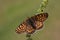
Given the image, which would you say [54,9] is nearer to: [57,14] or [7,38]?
[57,14]

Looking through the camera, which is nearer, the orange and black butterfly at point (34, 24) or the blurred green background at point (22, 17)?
the orange and black butterfly at point (34, 24)

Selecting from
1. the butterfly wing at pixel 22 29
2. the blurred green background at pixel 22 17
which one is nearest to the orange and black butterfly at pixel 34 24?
the butterfly wing at pixel 22 29

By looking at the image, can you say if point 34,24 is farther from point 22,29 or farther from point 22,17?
point 22,17

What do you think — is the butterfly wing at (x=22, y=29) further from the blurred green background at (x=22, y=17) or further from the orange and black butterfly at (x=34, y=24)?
the blurred green background at (x=22, y=17)

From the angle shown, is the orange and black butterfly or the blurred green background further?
the blurred green background

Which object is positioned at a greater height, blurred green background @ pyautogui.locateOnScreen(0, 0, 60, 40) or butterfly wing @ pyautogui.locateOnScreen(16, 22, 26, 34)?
butterfly wing @ pyautogui.locateOnScreen(16, 22, 26, 34)

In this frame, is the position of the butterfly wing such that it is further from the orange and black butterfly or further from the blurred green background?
the blurred green background

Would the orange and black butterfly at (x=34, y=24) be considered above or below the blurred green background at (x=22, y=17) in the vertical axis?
above

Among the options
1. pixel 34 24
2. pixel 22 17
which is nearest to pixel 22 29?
pixel 34 24

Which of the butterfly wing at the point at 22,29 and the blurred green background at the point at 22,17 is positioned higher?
the butterfly wing at the point at 22,29

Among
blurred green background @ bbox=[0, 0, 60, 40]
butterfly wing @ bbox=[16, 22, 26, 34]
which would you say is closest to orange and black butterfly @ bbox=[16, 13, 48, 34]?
butterfly wing @ bbox=[16, 22, 26, 34]
